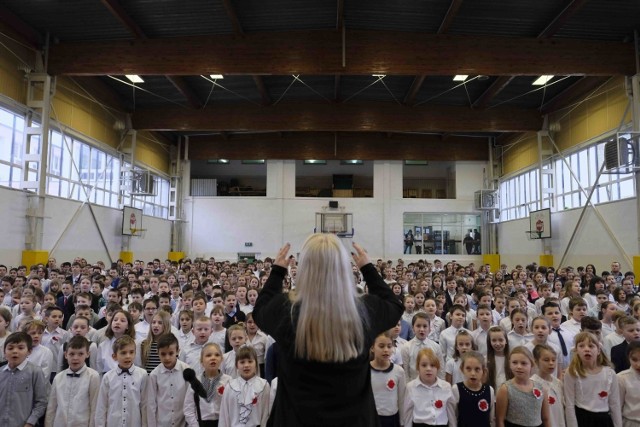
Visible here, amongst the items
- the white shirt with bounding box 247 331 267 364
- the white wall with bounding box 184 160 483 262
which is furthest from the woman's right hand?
the white wall with bounding box 184 160 483 262

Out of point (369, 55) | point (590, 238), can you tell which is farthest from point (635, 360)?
point (590, 238)

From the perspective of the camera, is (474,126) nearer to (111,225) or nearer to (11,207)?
(111,225)

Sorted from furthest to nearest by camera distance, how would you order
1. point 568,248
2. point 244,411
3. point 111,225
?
point 111,225 < point 568,248 < point 244,411

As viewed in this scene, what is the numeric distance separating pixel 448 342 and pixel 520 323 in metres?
0.82

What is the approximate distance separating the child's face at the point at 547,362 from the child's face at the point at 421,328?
1.34 metres

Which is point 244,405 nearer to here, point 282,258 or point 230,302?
point 282,258

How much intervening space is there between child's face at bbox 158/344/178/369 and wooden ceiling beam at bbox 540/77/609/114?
47.3 feet

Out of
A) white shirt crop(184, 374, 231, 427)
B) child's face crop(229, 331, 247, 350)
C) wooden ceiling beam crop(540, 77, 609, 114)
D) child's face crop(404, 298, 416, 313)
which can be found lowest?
white shirt crop(184, 374, 231, 427)

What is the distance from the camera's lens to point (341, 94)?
54.8ft

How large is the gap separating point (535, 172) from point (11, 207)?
56.6 feet

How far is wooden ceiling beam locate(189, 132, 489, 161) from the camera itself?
69.2ft

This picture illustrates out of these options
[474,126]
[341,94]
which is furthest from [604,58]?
[341,94]

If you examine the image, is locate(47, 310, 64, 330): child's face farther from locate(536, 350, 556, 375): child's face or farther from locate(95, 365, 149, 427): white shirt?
locate(536, 350, 556, 375): child's face

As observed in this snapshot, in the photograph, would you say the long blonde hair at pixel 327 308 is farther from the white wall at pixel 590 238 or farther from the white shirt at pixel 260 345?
the white wall at pixel 590 238
